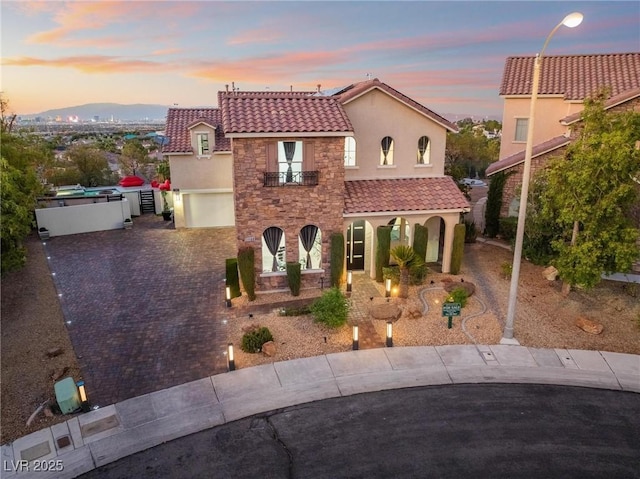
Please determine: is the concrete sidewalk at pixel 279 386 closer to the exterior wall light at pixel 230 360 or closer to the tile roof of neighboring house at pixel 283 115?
the exterior wall light at pixel 230 360

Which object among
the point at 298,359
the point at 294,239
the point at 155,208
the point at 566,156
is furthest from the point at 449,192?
the point at 155,208

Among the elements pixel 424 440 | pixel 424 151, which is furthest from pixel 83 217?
pixel 424 440

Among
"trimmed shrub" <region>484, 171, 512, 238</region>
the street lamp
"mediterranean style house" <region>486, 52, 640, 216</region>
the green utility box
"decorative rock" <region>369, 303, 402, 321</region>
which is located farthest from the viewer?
"trimmed shrub" <region>484, 171, 512, 238</region>

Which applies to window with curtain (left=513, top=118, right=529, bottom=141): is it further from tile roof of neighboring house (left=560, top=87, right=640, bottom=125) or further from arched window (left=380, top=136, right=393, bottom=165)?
arched window (left=380, top=136, right=393, bottom=165)

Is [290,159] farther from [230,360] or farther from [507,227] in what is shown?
[507,227]

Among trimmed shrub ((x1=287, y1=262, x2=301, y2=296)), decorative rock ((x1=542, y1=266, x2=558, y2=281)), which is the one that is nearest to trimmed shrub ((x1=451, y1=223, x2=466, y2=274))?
decorative rock ((x1=542, y1=266, x2=558, y2=281))
